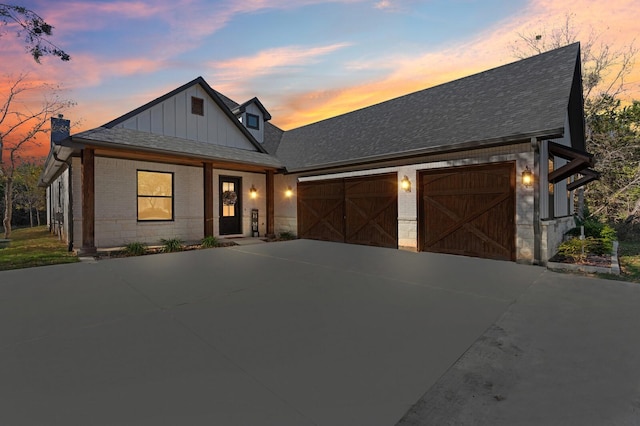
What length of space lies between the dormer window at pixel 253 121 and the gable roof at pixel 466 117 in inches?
141

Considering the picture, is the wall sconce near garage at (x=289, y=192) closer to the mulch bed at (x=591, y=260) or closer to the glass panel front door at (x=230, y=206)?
the glass panel front door at (x=230, y=206)

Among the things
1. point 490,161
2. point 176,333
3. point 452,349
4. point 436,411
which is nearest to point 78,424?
point 176,333

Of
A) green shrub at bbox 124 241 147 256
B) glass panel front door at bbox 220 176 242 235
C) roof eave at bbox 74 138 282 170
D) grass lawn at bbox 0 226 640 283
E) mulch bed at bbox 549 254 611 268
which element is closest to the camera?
grass lawn at bbox 0 226 640 283

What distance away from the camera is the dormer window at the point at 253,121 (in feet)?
54.1

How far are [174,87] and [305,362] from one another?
1221 cm

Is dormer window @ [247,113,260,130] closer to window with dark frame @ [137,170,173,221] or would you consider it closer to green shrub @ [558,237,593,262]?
window with dark frame @ [137,170,173,221]

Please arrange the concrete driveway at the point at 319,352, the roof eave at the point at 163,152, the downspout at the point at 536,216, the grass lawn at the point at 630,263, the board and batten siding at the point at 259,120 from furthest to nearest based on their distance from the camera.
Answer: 1. the board and batten siding at the point at 259,120
2. the roof eave at the point at 163,152
3. the downspout at the point at 536,216
4. the grass lawn at the point at 630,263
5. the concrete driveway at the point at 319,352

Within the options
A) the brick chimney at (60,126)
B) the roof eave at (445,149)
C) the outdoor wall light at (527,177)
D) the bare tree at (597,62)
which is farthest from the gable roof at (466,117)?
the brick chimney at (60,126)

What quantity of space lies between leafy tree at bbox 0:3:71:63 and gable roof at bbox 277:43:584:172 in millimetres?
7956

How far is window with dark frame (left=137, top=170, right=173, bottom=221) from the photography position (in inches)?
412

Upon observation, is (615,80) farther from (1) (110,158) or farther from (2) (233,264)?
(1) (110,158)

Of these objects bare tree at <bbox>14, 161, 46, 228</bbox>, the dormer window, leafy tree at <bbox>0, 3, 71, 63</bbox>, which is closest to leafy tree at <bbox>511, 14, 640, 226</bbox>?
the dormer window

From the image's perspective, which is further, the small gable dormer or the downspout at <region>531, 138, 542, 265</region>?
the small gable dormer

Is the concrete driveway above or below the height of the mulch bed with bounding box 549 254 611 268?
below
